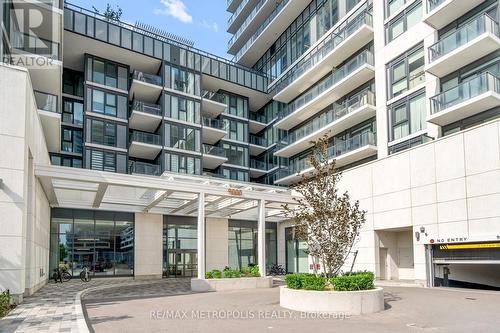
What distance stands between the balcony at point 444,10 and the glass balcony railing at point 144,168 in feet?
82.8

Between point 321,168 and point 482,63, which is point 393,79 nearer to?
point 482,63

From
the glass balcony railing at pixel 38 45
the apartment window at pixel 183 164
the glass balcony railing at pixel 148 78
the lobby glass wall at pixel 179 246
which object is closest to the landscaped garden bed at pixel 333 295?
the glass balcony railing at pixel 38 45

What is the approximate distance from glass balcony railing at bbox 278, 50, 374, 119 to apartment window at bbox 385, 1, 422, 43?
2219 mm

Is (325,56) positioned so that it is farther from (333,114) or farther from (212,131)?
(212,131)

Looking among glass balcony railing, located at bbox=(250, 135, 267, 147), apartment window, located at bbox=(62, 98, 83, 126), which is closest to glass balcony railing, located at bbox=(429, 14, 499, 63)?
glass balcony railing, located at bbox=(250, 135, 267, 147)

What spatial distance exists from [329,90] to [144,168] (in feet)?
57.6

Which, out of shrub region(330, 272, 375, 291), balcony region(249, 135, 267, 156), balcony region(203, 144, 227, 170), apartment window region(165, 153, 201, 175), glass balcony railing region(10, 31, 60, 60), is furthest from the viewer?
balcony region(249, 135, 267, 156)

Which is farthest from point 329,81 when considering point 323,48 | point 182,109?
point 182,109

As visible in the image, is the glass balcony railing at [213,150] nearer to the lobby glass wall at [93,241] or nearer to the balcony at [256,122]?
the balcony at [256,122]

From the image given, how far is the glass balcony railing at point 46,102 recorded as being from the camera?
26.3m

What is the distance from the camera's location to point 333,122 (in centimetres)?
3806

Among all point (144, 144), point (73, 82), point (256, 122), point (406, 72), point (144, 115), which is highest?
point (73, 82)

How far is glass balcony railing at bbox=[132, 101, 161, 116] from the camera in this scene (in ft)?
136

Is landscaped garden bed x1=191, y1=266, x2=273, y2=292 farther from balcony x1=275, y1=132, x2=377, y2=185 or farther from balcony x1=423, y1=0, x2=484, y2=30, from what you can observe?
balcony x1=423, y1=0, x2=484, y2=30
